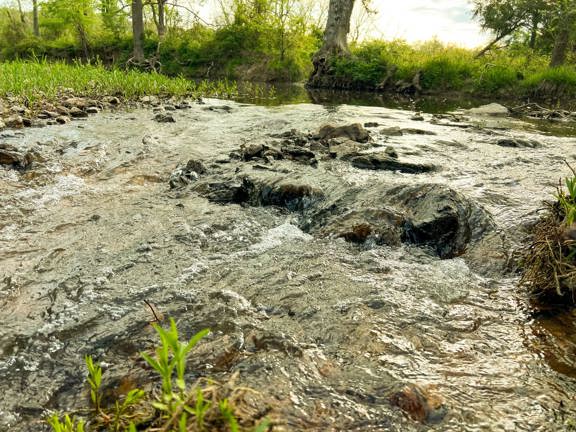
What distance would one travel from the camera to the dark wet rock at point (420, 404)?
64.2 inches

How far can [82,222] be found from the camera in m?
3.79

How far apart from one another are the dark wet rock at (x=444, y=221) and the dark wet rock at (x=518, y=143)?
3612 millimetres

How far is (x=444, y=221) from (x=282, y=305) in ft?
5.89

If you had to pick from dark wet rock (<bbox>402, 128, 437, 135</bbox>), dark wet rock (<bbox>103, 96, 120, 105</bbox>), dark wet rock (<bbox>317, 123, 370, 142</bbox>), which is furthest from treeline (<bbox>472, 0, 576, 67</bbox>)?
dark wet rock (<bbox>103, 96, 120, 105</bbox>)

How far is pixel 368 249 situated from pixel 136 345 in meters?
1.94

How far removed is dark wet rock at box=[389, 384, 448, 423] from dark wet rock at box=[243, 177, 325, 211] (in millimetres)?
2715

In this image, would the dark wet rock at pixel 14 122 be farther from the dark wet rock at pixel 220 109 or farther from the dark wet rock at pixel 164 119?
the dark wet rock at pixel 220 109

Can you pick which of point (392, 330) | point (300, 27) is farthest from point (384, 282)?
point (300, 27)

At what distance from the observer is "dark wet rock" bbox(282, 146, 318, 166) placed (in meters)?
5.65

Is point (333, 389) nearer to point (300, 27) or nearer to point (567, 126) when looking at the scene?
point (567, 126)

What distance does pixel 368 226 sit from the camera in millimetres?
3586

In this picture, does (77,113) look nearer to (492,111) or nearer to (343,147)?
(343,147)

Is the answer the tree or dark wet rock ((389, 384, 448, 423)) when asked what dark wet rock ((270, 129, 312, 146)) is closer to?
dark wet rock ((389, 384, 448, 423))

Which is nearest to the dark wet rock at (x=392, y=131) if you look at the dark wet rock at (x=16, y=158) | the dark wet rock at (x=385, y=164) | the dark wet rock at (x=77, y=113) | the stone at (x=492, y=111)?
the dark wet rock at (x=385, y=164)
